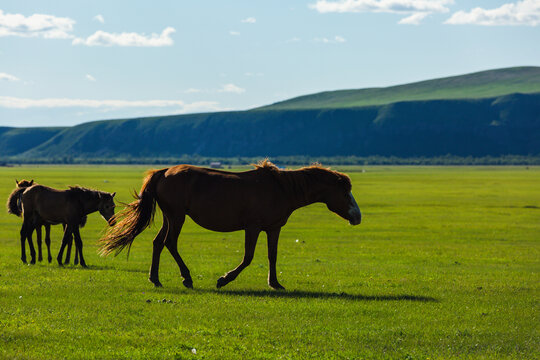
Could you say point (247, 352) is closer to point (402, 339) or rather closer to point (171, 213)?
point (402, 339)

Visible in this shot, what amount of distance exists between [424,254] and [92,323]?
1537cm

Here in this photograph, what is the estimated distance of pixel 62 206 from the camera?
771 inches

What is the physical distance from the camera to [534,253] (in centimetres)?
2533

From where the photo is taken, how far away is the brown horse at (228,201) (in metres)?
15.6

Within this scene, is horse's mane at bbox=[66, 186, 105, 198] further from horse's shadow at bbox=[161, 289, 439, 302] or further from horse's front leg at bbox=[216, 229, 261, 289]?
horse's front leg at bbox=[216, 229, 261, 289]

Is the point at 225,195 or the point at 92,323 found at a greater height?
the point at 225,195

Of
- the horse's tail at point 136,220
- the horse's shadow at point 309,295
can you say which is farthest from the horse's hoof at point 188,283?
the horse's tail at point 136,220

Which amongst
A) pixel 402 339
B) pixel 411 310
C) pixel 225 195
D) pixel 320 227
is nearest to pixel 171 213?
pixel 225 195

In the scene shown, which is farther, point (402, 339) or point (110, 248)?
point (110, 248)

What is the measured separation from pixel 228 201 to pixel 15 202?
26.8 ft

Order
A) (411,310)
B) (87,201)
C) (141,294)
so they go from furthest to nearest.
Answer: (87,201), (141,294), (411,310)

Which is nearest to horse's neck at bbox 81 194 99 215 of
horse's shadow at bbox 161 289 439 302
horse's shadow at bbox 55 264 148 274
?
horse's shadow at bbox 55 264 148 274

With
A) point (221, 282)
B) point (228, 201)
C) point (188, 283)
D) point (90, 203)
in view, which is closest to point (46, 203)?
point (90, 203)

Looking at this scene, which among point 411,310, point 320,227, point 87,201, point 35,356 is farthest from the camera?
point 320,227
